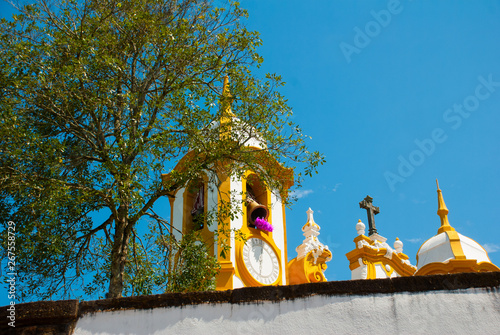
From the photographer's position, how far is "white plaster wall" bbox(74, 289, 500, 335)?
19.1 ft

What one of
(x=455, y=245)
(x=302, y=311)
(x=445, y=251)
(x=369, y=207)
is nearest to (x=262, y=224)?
(x=369, y=207)

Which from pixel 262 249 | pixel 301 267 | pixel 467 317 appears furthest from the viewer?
pixel 301 267

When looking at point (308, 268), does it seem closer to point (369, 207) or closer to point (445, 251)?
point (369, 207)

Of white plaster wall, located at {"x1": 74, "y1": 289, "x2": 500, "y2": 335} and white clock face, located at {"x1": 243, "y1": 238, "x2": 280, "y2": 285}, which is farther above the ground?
white clock face, located at {"x1": 243, "y1": 238, "x2": 280, "y2": 285}

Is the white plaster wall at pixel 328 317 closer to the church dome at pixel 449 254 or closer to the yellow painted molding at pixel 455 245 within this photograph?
the church dome at pixel 449 254

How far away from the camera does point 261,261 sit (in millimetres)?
16297

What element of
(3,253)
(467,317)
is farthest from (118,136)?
(467,317)

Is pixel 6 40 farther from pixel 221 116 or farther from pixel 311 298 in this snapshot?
pixel 311 298

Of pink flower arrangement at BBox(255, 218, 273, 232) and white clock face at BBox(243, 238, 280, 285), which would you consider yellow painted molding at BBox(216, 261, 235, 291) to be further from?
pink flower arrangement at BBox(255, 218, 273, 232)

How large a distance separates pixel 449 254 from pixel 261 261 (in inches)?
250

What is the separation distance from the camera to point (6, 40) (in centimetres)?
1026

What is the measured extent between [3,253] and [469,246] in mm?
14476

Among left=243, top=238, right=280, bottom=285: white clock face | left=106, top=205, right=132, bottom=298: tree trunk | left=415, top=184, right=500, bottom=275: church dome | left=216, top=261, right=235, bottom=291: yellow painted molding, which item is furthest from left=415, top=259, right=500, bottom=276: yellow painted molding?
left=106, top=205, right=132, bottom=298: tree trunk

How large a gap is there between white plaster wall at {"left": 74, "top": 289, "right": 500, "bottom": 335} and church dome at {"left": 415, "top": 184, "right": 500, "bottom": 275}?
39.7 feet
